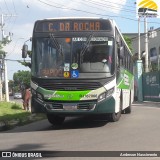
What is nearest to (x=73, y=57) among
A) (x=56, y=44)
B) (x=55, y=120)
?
(x=56, y=44)

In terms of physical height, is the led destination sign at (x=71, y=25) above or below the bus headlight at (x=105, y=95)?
above

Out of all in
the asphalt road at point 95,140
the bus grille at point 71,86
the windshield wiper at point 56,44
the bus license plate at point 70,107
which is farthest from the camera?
the windshield wiper at point 56,44

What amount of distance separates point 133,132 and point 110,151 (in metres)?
3.35

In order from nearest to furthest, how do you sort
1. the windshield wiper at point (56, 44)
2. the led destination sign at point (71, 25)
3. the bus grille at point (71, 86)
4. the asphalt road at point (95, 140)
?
the asphalt road at point (95, 140), the bus grille at point (71, 86), the windshield wiper at point (56, 44), the led destination sign at point (71, 25)

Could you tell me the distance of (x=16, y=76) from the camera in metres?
129

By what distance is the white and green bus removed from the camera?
13.0 meters

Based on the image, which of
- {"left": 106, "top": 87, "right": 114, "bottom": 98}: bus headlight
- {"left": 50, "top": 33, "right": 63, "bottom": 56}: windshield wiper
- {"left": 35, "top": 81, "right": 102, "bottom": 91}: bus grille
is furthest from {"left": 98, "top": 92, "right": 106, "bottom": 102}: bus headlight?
{"left": 50, "top": 33, "right": 63, "bottom": 56}: windshield wiper

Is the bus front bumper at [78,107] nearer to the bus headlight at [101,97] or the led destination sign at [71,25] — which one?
the bus headlight at [101,97]

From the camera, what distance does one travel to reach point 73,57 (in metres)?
13.1

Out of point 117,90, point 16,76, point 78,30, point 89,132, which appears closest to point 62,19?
point 78,30

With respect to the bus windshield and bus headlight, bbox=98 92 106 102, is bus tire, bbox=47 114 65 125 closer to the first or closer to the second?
the bus windshield

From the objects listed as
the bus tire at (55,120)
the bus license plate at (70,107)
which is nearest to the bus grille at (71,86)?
the bus license plate at (70,107)

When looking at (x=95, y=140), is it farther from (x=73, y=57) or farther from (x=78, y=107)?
(x=73, y=57)

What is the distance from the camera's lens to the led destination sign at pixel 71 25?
44.2 feet
